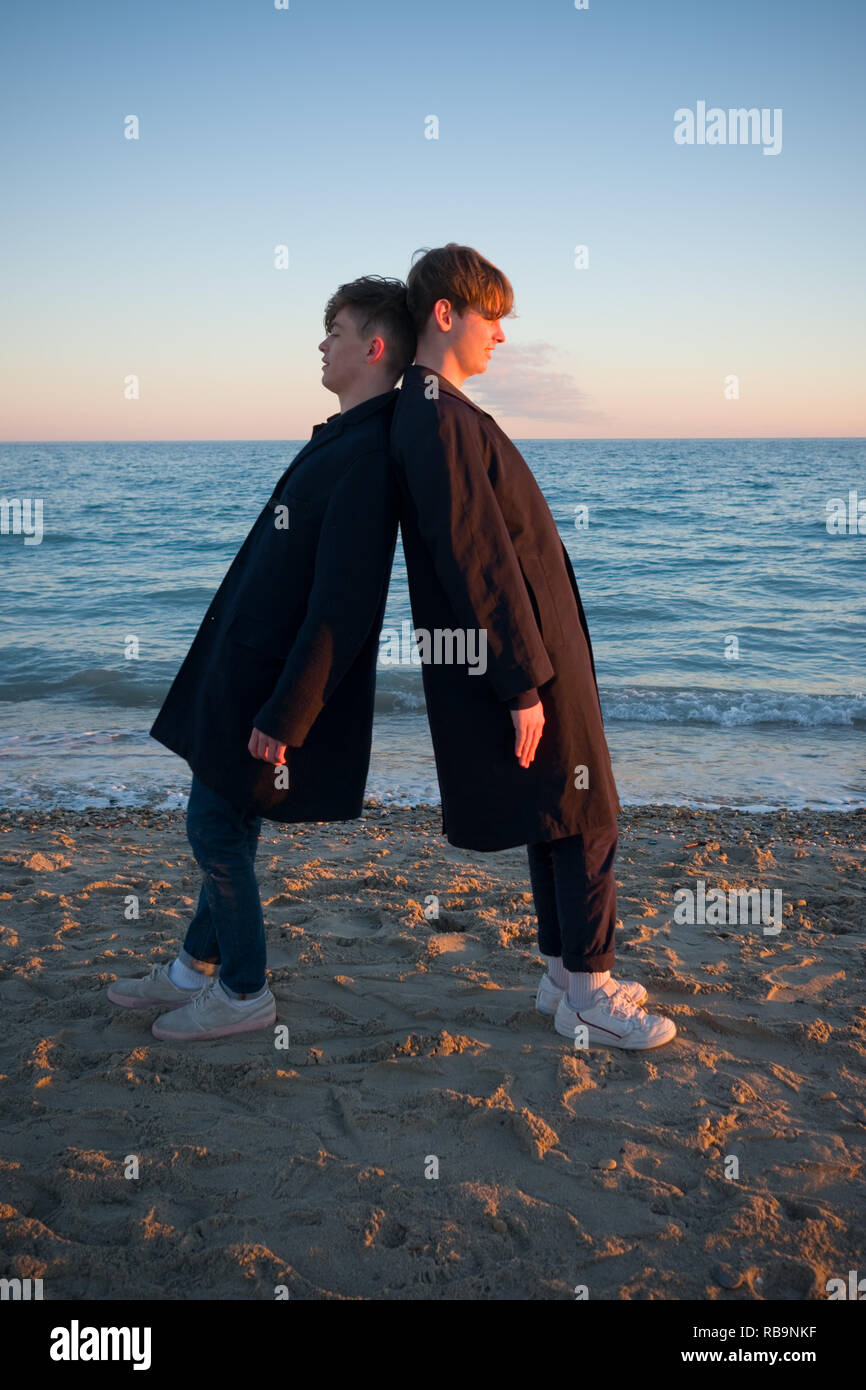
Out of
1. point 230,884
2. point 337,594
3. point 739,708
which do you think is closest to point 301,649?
point 337,594

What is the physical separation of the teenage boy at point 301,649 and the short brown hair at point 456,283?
0.07 meters

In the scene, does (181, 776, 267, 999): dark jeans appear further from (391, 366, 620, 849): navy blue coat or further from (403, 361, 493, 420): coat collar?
(403, 361, 493, 420): coat collar

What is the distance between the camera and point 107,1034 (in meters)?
2.87

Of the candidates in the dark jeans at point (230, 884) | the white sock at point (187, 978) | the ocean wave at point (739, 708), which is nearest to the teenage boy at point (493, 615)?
the dark jeans at point (230, 884)

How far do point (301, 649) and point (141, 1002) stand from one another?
1.30 meters

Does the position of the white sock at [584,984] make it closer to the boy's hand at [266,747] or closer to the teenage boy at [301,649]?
the teenage boy at [301,649]

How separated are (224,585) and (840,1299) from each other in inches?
85.0

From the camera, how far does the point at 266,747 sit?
97.0 inches

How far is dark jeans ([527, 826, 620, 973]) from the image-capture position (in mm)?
2668

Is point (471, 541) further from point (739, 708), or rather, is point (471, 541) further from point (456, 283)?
point (739, 708)

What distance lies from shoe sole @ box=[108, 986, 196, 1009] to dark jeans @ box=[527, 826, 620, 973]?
3.70ft

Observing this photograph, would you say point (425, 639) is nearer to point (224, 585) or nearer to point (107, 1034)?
point (224, 585)
